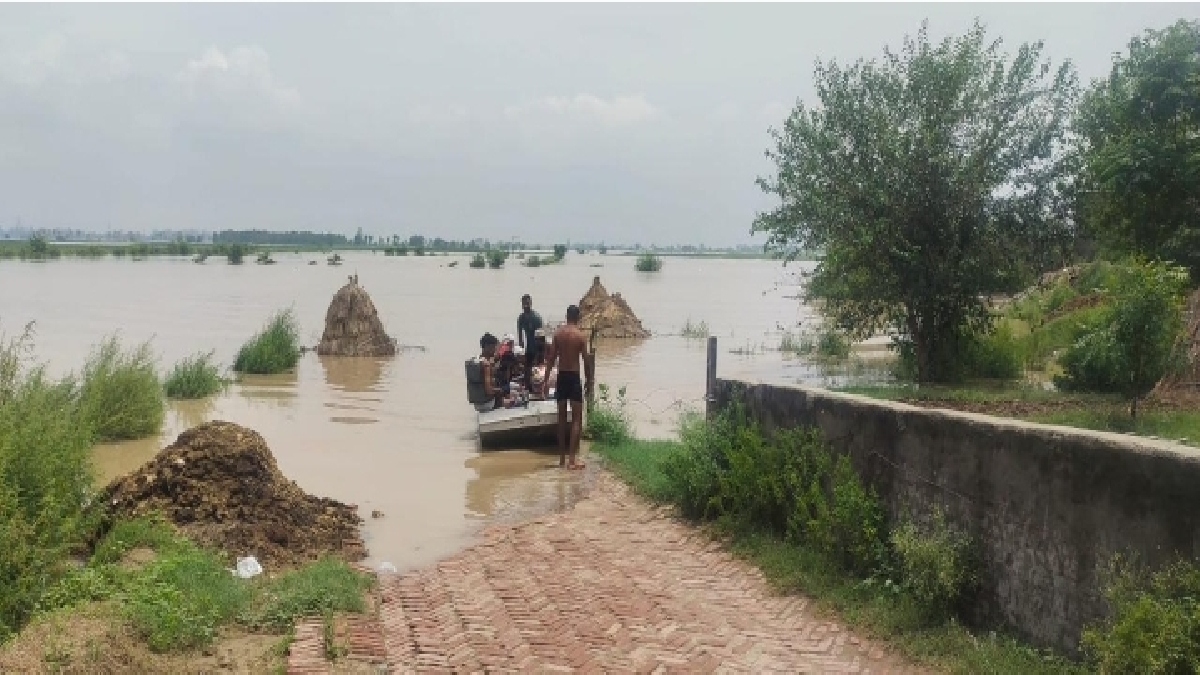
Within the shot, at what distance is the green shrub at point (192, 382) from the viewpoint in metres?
19.7

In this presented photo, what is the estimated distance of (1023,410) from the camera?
12.9 metres

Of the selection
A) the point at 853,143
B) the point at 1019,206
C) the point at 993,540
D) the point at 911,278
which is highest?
the point at 853,143

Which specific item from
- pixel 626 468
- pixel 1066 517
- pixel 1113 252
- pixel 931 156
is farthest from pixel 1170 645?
pixel 1113 252

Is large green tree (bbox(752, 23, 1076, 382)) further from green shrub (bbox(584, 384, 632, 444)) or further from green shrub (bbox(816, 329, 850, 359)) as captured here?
green shrub (bbox(816, 329, 850, 359))

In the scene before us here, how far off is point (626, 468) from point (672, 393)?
9.90 metres

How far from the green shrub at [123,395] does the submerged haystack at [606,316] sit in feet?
61.0

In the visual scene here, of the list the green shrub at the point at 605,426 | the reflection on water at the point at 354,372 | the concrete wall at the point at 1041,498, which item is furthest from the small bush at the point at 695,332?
the concrete wall at the point at 1041,498

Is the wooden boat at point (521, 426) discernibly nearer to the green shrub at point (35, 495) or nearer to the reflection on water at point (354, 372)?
the green shrub at point (35, 495)

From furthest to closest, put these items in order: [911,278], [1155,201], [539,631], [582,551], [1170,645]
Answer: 1. [911,278]
2. [1155,201]
3. [582,551]
4. [539,631]
5. [1170,645]

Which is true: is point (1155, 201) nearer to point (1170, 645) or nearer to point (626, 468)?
point (626, 468)

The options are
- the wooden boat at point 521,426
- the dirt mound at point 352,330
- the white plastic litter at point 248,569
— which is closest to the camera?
the white plastic litter at point 248,569

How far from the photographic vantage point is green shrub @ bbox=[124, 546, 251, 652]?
19.6ft

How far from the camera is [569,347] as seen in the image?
40.6 ft

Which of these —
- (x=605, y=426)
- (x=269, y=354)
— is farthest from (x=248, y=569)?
(x=269, y=354)
